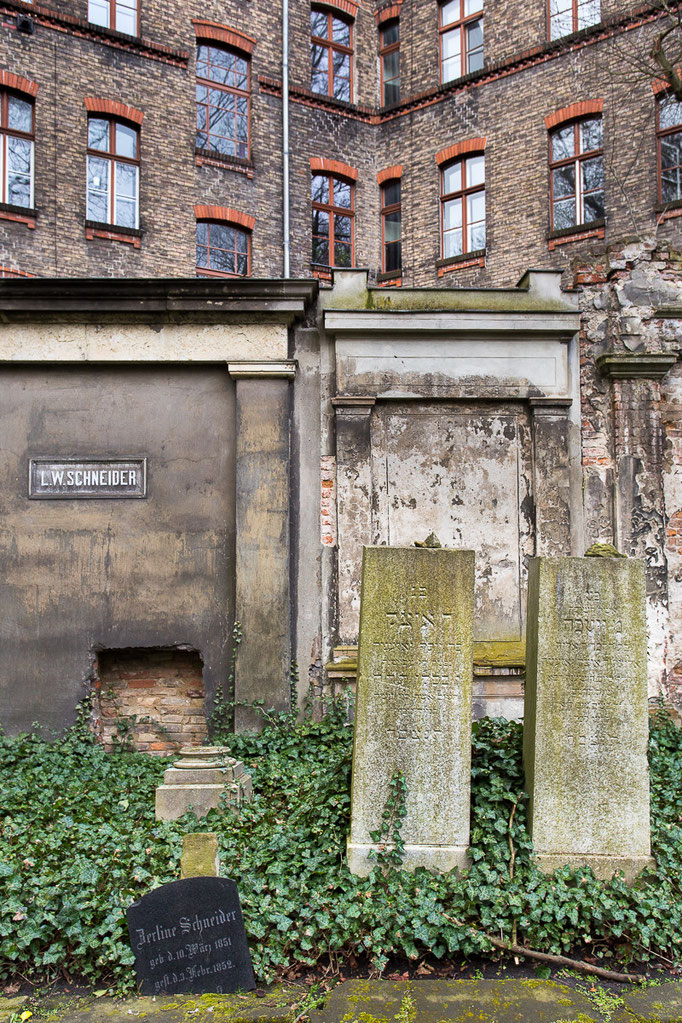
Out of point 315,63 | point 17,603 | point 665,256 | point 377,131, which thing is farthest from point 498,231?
point 17,603

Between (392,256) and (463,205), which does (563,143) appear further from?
(392,256)

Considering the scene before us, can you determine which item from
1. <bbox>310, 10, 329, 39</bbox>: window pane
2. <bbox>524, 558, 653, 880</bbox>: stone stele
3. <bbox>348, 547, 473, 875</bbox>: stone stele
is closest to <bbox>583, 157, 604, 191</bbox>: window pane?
<bbox>310, 10, 329, 39</bbox>: window pane

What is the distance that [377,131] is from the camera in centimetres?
1955

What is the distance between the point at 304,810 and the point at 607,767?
1.89 meters

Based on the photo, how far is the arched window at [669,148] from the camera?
1547 centimetres

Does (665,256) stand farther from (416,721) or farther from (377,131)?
(377,131)

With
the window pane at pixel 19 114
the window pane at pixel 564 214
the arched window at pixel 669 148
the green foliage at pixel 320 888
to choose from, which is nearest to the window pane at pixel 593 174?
the window pane at pixel 564 214

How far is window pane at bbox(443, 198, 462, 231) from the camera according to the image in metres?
18.3

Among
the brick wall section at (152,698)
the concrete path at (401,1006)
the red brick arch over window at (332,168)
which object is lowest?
the concrete path at (401,1006)

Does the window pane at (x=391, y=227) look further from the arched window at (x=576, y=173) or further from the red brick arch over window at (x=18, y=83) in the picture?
→ the red brick arch over window at (x=18, y=83)

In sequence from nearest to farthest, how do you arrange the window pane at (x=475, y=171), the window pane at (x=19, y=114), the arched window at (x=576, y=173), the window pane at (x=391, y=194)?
the window pane at (x=19, y=114), the arched window at (x=576, y=173), the window pane at (x=475, y=171), the window pane at (x=391, y=194)

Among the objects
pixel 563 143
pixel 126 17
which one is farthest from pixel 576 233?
pixel 126 17

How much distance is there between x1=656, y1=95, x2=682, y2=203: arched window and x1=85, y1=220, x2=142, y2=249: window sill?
10.2 meters

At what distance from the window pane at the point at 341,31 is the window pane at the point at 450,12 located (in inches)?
89.4
